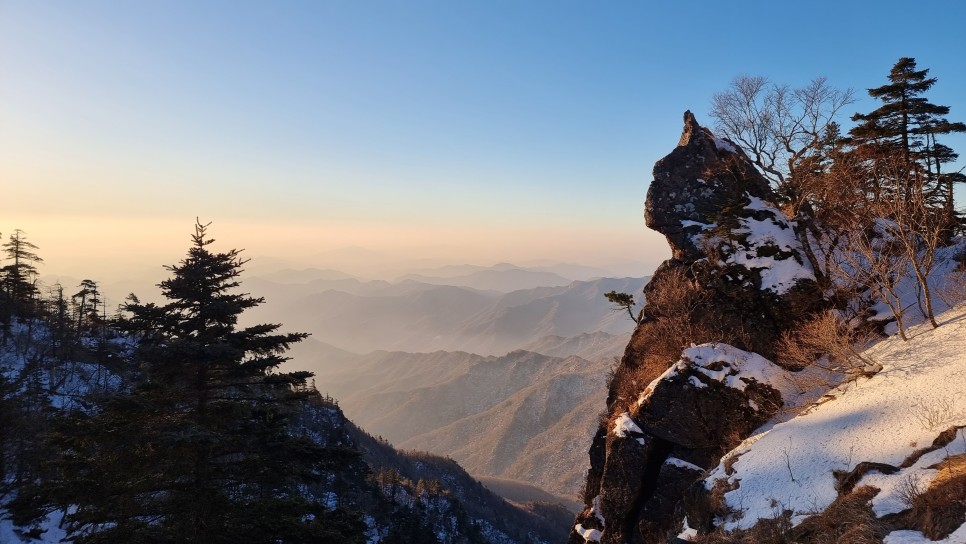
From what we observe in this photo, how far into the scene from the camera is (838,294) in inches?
940

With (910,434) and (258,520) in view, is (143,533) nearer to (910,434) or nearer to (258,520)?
(258,520)

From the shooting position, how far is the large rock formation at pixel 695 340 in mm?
21062

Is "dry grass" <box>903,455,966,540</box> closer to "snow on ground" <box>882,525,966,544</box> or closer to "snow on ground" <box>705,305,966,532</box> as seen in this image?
"snow on ground" <box>882,525,966,544</box>

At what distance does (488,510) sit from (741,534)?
416 ft

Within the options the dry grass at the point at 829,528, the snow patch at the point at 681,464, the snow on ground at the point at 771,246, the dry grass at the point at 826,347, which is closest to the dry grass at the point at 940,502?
the dry grass at the point at 829,528

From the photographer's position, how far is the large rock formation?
69.1 ft

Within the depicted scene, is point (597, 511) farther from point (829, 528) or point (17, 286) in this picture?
point (17, 286)

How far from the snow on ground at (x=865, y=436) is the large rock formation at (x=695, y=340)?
3.28 meters

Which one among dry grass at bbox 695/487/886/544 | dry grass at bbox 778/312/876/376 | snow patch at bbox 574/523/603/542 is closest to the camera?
dry grass at bbox 695/487/886/544

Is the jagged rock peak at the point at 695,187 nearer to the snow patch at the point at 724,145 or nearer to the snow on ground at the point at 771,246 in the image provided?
the snow patch at the point at 724,145

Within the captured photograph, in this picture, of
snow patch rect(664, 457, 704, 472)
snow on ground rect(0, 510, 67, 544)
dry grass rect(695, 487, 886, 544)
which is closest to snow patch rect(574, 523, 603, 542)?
snow patch rect(664, 457, 704, 472)

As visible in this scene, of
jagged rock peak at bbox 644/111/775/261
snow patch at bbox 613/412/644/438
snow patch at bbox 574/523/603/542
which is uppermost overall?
jagged rock peak at bbox 644/111/775/261

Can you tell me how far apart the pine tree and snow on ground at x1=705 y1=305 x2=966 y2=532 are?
13324 mm

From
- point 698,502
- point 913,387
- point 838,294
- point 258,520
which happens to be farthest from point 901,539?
point 838,294
